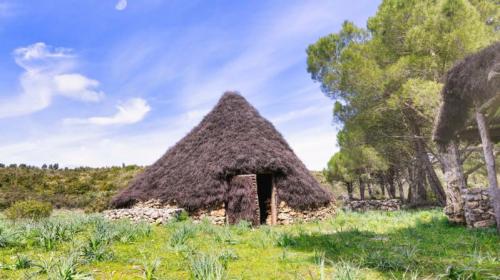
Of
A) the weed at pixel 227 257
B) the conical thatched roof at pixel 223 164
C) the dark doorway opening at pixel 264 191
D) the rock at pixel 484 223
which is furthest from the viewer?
the dark doorway opening at pixel 264 191

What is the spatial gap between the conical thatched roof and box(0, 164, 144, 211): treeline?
1176 centimetres

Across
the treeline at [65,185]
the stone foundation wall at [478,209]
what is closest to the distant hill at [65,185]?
the treeline at [65,185]

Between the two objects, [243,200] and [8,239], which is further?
[243,200]

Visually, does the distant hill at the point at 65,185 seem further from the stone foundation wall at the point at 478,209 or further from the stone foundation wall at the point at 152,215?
the stone foundation wall at the point at 478,209

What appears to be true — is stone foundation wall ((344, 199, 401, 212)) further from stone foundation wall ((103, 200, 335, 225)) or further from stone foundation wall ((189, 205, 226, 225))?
stone foundation wall ((189, 205, 226, 225))

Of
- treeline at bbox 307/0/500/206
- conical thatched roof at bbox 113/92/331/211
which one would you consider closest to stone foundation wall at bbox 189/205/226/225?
conical thatched roof at bbox 113/92/331/211

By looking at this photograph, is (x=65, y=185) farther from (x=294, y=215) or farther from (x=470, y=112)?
(x=470, y=112)

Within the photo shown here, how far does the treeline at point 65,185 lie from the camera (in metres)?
27.8

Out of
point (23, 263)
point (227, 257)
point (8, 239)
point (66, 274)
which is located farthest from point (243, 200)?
point (66, 274)

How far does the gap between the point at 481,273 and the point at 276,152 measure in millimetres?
10499

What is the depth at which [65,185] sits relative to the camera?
112ft

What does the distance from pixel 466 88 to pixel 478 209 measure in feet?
12.1

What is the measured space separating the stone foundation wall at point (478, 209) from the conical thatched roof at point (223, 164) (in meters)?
6.07

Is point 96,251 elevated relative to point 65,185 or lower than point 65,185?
lower
